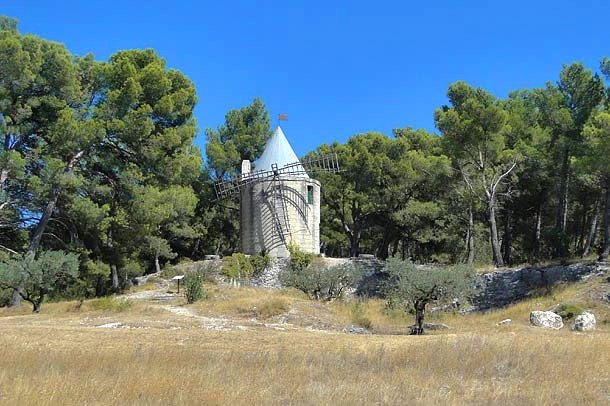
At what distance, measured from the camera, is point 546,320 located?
57.3 feet

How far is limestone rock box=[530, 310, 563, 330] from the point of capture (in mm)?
17328

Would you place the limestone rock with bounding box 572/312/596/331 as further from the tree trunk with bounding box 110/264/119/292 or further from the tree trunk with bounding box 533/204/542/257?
the tree trunk with bounding box 110/264/119/292

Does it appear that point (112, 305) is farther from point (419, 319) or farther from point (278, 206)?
point (278, 206)

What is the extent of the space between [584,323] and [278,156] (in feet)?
68.2

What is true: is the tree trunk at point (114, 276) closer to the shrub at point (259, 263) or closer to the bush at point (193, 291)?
the shrub at point (259, 263)

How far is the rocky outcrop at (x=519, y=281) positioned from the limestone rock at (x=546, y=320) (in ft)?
16.3

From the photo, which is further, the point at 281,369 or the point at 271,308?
the point at 271,308

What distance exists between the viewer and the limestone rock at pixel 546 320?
56.9ft

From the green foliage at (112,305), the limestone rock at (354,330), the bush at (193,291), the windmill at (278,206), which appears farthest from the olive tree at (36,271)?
the windmill at (278,206)

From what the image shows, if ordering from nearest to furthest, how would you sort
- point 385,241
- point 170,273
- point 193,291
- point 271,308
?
point 271,308
point 193,291
point 170,273
point 385,241

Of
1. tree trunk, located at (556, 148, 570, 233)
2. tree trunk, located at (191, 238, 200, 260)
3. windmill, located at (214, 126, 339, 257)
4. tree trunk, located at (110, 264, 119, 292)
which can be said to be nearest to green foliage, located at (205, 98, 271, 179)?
tree trunk, located at (191, 238, 200, 260)

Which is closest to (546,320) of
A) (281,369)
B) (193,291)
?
(193,291)

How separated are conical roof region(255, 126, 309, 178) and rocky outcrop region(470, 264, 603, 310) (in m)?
12.8

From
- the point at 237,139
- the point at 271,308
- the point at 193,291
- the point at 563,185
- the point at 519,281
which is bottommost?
the point at 271,308
